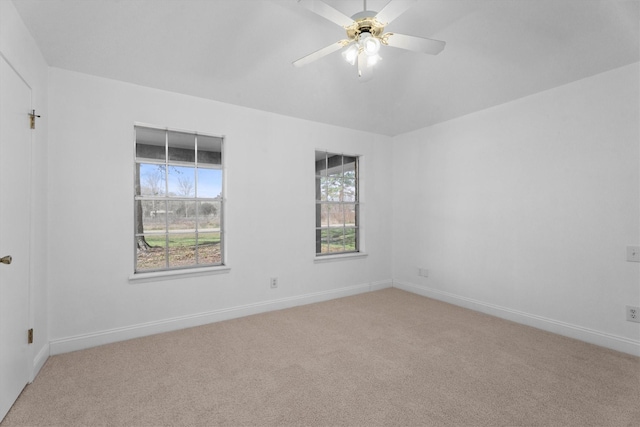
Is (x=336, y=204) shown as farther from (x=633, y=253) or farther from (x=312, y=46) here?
(x=633, y=253)

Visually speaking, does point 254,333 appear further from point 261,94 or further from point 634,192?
point 634,192

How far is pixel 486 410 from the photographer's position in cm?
185

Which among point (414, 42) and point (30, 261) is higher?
point (414, 42)

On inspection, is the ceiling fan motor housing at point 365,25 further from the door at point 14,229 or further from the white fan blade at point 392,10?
the door at point 14,229

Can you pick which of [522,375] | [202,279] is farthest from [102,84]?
[522,375]

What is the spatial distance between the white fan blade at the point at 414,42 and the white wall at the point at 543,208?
198 cm

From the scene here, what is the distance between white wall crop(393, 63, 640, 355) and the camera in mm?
2715

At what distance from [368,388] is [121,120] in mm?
3124

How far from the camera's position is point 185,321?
3213 mm

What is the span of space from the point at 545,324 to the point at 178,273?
12.5 ft

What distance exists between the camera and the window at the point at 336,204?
4387 millimetres

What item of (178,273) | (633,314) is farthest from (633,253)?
(178,273)

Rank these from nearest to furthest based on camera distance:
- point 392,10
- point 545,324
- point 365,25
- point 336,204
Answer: point 392,10
point 365,25
point 545,324
point 336,204

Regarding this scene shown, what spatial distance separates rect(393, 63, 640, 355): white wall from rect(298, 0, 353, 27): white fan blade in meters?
2.53
